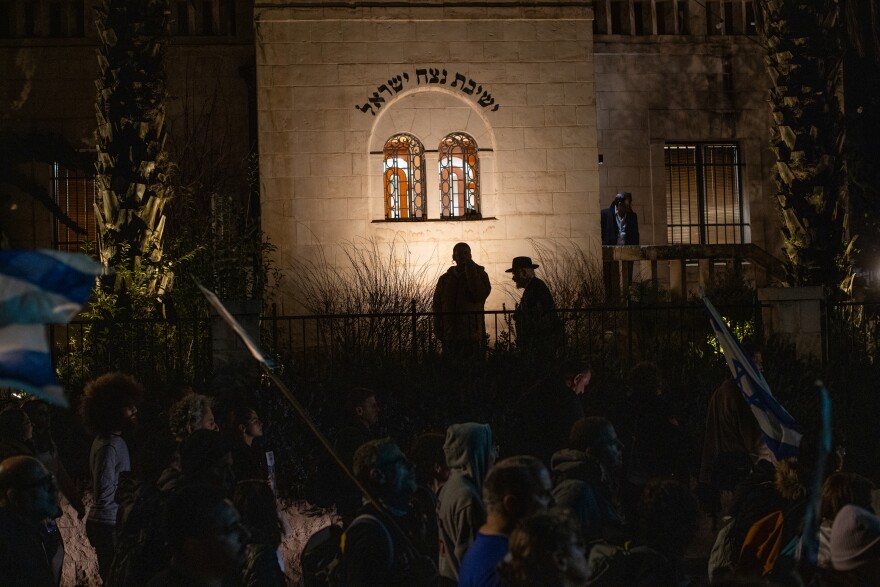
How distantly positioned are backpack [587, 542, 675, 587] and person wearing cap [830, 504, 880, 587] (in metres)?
0.88

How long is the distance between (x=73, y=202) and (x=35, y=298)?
15813 millimetres

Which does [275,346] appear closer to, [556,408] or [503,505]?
[556,408]

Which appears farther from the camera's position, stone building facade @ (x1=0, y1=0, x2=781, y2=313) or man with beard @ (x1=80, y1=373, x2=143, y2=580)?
stone building facade @ (x1=0, y1=0, x2=781, y2=313)

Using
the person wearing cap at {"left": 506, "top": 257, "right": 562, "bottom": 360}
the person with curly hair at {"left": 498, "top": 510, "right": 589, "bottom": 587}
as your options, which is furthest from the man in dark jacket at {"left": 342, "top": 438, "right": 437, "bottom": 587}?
the person wearing cap at {"left": 506, "top": 257, "right": 562, "bottom": 360}

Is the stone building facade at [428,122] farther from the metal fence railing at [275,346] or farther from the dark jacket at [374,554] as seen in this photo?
the dark jacket at [374,554]

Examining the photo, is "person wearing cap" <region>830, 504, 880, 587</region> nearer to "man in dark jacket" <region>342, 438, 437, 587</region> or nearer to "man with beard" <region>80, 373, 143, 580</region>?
"man in dark jacket" <region>342, 438, 437, 587</region>

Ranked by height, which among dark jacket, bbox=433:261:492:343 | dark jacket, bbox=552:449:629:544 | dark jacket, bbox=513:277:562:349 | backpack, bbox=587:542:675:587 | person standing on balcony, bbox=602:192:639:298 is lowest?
backpack, bbox=587:542:675:587

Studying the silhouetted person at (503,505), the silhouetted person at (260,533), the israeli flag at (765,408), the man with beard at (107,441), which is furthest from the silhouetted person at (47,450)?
the israeli flag at (765,408)

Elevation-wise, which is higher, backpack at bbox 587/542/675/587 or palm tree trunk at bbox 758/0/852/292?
palm tree trunk at bbox 758/0/852/292

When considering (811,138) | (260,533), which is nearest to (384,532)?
(260,533)

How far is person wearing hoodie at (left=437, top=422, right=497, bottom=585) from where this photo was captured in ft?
19.4

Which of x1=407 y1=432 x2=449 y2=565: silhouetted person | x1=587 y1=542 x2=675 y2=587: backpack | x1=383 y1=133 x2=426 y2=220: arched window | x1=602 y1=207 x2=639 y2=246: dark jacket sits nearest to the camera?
x1=587 y1=542 x2=675 y2=587: backpack

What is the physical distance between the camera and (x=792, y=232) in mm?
15055

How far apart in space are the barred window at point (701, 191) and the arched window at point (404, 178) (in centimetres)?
499
